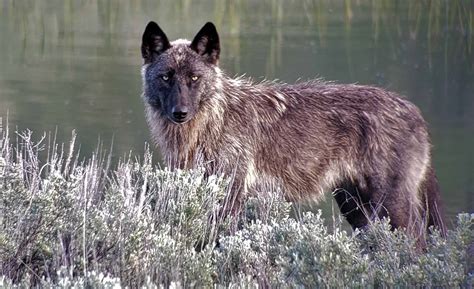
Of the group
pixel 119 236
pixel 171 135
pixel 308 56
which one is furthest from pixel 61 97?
pixel 119 236

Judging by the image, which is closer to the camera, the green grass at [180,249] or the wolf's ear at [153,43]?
the green grass at [180,249]

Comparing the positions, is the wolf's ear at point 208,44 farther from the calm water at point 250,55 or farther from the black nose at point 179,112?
the calm water at point 250,55

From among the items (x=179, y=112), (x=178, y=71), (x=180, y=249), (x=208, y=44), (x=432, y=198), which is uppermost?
(x=208, y=44)

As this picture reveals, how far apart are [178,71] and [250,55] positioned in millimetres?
13243

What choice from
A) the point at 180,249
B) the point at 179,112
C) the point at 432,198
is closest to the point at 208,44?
the point at 179,112

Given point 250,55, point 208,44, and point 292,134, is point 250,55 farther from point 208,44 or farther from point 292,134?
point 208,44

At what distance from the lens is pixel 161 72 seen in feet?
22.8

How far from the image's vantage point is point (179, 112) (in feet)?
22.4

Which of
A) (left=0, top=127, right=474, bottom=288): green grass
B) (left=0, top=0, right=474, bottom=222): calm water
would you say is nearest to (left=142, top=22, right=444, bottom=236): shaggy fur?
(left=0, top=127, right=474, bottom=288): green grass

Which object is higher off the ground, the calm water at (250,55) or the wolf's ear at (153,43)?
the wolf's ear at (153,43)

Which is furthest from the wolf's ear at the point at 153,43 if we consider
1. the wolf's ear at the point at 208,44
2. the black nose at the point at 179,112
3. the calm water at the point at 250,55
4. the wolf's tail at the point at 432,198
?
the calm water at the point at 250,55

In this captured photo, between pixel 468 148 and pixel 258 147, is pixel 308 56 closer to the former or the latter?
pixel 468 148

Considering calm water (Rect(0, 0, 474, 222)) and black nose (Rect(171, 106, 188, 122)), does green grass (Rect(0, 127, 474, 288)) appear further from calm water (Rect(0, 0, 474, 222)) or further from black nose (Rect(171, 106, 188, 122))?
calm water (Rect(0, 0, 474, 222))

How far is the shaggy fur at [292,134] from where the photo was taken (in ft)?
23.0
